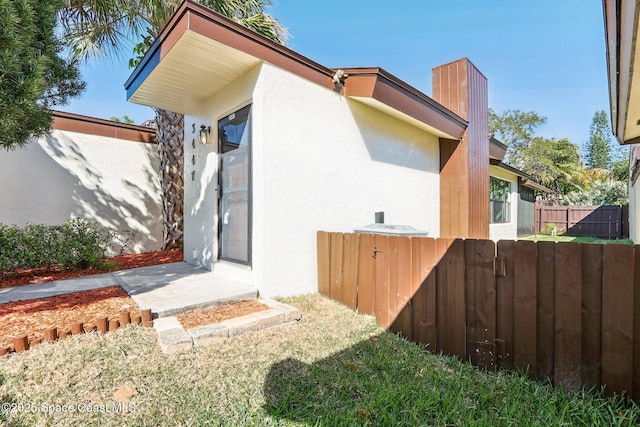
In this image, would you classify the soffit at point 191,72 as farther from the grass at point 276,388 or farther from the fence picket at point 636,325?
the fence picket at point 636,325

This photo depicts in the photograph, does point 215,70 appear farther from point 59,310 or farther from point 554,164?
point 554,164

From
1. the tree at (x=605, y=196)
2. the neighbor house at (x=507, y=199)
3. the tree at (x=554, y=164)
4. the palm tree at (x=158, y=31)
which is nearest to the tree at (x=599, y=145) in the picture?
the tree at (x=554, y=164)

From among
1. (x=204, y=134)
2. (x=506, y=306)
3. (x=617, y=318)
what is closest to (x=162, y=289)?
(x=204, y=134)

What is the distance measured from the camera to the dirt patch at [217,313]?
3.03 metres

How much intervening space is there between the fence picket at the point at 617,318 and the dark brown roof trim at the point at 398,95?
3.74 m

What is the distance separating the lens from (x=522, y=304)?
231 cm

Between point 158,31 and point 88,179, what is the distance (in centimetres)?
375

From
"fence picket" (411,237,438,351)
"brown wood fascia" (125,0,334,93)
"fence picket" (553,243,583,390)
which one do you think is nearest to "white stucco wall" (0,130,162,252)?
"brown wood fascia" (125,0,334,93)

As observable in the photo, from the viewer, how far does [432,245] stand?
288 centimetres

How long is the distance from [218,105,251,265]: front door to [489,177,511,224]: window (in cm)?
1013

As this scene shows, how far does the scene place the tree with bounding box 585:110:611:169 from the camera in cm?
3747

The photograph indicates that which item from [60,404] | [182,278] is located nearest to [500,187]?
[182,278]

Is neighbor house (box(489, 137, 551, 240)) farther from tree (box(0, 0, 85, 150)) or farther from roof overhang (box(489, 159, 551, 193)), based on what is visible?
tree (box(0, 0, 85, 150))

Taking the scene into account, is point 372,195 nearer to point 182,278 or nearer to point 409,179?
point 409,179
